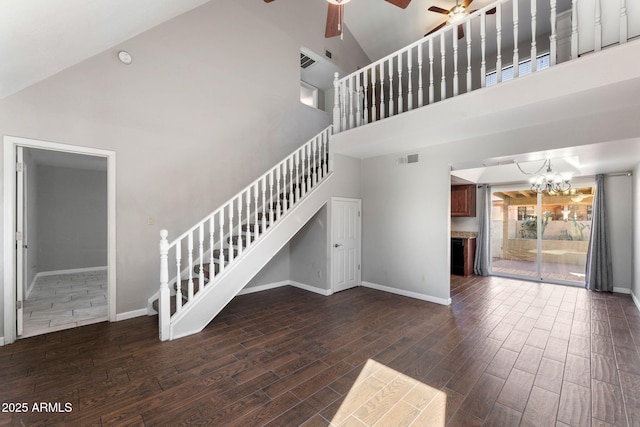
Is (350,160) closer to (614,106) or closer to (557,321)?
(614,106)

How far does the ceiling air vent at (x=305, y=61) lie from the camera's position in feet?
20.0

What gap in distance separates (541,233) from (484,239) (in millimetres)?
1176

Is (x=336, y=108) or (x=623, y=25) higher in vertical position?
(x=336, y=108)

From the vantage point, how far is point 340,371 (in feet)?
8.35

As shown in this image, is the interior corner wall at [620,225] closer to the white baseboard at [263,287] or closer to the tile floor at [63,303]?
the white baseboard at [263,287]

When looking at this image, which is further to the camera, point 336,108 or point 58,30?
point 336,108

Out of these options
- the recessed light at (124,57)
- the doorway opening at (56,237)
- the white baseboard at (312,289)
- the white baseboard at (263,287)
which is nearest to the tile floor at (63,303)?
the doorway opening at (56,237)

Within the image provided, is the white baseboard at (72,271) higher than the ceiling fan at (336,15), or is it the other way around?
the ceiling fan at (336,15)

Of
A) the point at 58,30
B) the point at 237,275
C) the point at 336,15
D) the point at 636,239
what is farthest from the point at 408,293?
the point at 58,30

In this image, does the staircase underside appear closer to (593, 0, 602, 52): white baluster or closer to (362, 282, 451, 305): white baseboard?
(362, 282, 451, 305): white baseboard

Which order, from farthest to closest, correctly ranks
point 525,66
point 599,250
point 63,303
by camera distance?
point 525,66, point 599,250, point 63,303

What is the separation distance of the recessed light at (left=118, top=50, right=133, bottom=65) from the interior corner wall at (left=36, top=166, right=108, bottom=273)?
471 centimetres

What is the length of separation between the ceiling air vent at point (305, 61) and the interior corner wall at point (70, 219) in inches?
235

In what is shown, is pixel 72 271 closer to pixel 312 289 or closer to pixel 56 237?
pixel 56 237
